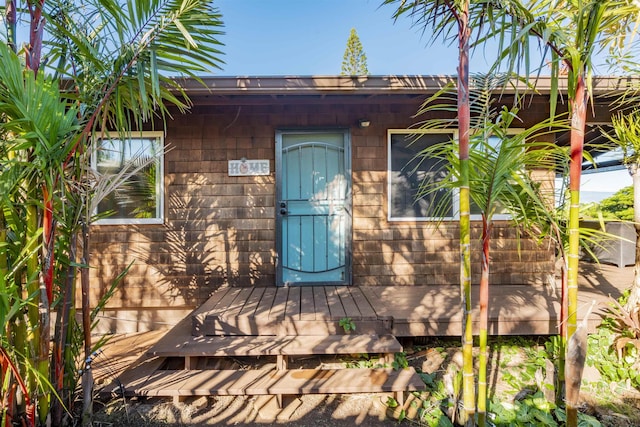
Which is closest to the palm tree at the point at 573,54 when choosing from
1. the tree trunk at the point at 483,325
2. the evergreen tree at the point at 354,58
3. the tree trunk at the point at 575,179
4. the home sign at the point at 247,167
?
the tree trunk at the point at 575,179

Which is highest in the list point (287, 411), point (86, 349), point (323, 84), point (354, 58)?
point (354, 58)

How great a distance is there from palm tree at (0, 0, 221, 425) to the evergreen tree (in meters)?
15.1

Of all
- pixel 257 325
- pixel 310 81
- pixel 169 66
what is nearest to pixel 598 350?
pixel 257 325

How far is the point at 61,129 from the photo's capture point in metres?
1.34

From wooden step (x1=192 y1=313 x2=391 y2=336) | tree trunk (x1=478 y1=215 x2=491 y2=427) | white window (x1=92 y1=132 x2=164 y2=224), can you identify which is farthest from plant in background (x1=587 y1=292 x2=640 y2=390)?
white window (x1=92 y1=132 x2=164 y2=224)

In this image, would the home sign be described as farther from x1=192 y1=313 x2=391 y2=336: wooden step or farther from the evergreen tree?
the evergreen tree

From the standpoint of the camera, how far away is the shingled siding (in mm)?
3369

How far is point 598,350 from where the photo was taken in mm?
2365

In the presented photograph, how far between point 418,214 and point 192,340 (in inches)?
105

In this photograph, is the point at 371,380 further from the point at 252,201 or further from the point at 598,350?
the point at 252,201

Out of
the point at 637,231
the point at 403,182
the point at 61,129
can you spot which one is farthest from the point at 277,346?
the point at 637,231

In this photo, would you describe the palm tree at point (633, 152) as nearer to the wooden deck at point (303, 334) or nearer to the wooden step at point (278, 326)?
the wooden deck at point (303, 334)

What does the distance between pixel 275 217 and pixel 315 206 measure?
49 centimetres

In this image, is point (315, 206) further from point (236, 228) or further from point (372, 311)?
point (372, 311)
